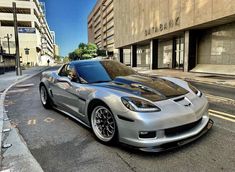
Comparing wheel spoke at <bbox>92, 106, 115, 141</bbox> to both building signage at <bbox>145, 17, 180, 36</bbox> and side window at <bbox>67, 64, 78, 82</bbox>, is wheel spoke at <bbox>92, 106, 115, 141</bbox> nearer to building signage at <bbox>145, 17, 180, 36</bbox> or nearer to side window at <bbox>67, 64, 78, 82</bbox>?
side window at <bbox>67, 64, 78, 82</bbox>

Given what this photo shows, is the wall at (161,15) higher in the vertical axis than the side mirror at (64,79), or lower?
higher

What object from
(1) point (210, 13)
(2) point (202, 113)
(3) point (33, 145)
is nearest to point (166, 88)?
(2) point (202, 113)

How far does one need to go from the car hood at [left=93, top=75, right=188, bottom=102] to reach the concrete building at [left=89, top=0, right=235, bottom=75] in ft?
42.5

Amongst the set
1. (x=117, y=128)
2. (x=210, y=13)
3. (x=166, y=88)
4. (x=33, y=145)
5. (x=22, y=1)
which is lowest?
(x=33, y=145)

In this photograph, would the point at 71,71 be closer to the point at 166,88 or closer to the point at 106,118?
the point at 106,118

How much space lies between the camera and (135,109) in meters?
2.87

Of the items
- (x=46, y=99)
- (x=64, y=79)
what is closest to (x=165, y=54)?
(x=46, y=99)

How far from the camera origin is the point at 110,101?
318cm

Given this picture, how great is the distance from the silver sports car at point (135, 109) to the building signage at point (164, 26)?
17.2 m

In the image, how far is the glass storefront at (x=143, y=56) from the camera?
3484 centimetres

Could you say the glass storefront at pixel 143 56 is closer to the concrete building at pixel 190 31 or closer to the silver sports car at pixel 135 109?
the concrete building at pixel 190 31

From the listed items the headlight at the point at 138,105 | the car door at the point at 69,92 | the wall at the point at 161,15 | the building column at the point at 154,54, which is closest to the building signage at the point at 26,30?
the wall at the point at 161,15

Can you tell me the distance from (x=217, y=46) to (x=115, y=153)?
1817 cm

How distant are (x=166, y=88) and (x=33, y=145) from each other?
252 centimetres
